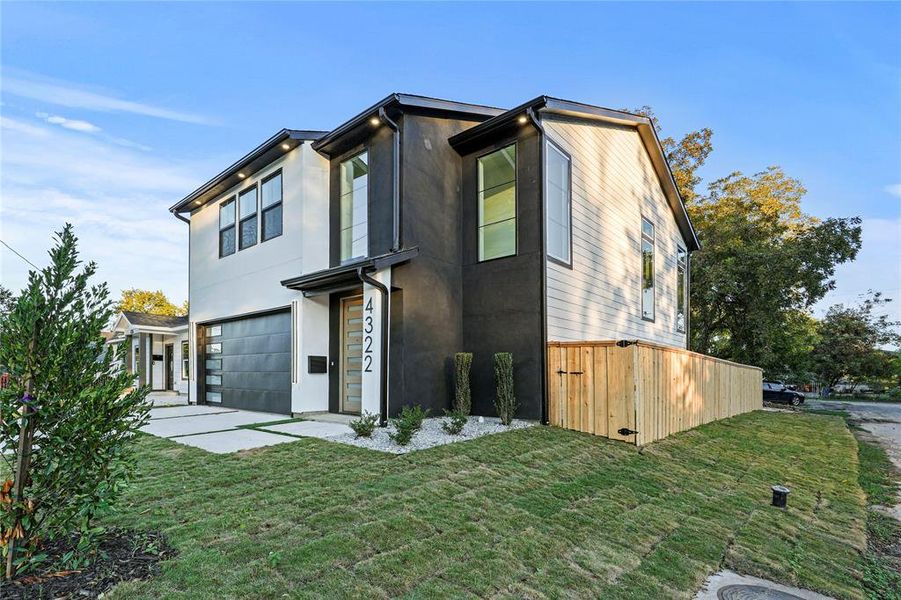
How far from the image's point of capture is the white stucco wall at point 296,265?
920 centimetres

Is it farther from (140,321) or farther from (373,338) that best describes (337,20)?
(140,321)

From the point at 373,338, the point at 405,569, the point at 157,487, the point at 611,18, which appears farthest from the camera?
the point at 611,18

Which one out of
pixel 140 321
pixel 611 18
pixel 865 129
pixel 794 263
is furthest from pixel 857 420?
pixel 140 321

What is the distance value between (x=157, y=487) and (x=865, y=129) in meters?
20.6

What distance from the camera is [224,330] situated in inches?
468

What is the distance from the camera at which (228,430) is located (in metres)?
7.29

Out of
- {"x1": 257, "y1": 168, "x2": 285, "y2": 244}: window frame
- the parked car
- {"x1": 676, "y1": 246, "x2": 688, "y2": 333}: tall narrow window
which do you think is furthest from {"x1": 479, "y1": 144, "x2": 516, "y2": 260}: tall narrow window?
the parked car

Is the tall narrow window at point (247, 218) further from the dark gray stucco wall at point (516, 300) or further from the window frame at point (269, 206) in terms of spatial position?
the dark gray stucco wall at point (516, 300)

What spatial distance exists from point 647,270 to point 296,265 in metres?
9.54

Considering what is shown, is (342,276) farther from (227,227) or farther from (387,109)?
(227,227)

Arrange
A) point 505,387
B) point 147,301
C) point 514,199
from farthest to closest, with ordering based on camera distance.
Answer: point 147,301 → point 514,199 → point 505,387

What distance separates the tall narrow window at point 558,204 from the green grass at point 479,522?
393 centimetres

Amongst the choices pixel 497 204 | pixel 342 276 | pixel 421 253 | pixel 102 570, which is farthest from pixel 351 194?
pixel 102 570

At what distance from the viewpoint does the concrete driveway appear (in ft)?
20.1
